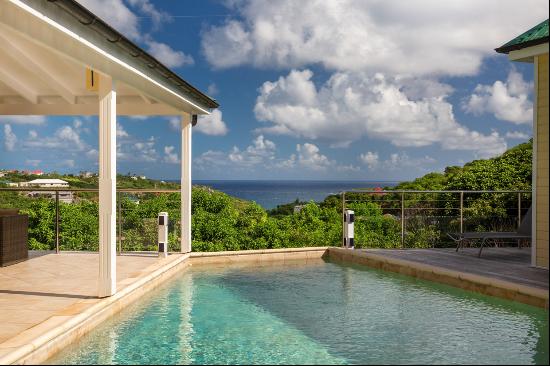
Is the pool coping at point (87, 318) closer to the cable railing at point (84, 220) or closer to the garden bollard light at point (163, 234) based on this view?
the garden bollard light at point (163, 234)

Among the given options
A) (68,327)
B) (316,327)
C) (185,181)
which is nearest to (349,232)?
(185,181)

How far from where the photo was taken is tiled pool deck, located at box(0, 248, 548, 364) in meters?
5.36

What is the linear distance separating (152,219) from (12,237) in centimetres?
251

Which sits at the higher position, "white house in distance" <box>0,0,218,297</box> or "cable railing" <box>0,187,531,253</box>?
"white house in distance" <box>0,0,218,297</box>

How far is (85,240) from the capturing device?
450 inches

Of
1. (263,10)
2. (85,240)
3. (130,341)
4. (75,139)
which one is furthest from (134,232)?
(75,139)

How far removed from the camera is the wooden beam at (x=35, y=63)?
6.96 meters

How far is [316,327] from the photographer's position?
622 centimetres

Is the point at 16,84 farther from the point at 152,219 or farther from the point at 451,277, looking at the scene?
the point at 451,277

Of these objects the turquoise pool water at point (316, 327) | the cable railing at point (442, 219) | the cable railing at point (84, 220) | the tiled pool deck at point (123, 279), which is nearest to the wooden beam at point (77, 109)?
the cable railing at point (84, 220)

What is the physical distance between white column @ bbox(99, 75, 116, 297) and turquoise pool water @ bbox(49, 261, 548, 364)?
19.7 inches

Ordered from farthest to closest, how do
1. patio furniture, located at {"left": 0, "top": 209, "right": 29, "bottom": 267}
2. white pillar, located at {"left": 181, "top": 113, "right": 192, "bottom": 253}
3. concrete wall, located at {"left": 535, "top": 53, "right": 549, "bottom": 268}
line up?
white pillar, located at {"left": 181, "top": 113, "right": 192, "bottom": 253}
patio furniture, located at {"left": 0, "top": 209, "right": 29, "bottom": 267}
concrete wall, located at {"left": 535, "top": 53, "right": 549, "bottom": 268}

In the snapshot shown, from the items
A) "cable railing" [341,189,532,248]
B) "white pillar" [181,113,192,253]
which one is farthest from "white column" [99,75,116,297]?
"cable railing" [341,189,532,248]

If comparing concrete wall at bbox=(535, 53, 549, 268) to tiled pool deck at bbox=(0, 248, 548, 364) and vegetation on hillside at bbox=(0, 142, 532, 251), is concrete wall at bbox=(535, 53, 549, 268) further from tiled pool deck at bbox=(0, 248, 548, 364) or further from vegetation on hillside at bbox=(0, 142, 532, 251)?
vegetation on hillside at bbox=(0, 142, 532, 251)
